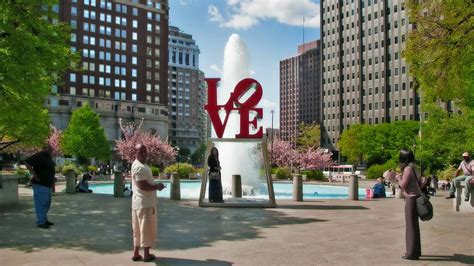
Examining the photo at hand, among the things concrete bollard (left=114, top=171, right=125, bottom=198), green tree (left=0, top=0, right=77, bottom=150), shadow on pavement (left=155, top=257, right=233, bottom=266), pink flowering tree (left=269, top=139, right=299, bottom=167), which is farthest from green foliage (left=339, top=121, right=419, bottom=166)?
shadow on pavement (left=155, top=257, right=233, bottom=266)

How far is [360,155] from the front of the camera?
328 ft

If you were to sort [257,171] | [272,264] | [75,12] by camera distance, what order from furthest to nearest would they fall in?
1. [75,12]
2. [257,171]
3. [272,264]

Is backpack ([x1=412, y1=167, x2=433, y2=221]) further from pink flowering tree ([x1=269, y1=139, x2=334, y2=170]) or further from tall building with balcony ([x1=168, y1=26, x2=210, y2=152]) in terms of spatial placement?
tall building with balcony ([x1=168, y1=26, x2=210, y2=152])

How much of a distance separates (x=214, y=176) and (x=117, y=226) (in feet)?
→ 18.4

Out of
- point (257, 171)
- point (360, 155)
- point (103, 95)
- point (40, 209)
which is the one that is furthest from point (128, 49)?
point (40, 209)

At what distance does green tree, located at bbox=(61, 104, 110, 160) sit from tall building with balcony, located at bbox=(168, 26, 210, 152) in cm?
9543

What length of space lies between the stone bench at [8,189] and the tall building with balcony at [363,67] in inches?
4058

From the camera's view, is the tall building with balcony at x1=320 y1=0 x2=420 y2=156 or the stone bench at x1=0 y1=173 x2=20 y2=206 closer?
the stone bench at x1=0 y1=173 x2=20 y2=206

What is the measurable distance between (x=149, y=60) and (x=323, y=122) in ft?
182

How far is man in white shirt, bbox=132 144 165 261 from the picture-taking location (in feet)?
24.9

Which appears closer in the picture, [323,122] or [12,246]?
[12,246]

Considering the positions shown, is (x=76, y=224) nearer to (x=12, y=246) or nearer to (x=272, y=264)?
(x=12, y=246)

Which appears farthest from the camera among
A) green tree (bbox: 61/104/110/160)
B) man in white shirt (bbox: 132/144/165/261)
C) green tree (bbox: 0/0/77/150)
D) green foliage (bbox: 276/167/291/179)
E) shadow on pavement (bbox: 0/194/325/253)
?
green tree (bbox: 61/104/110/160)

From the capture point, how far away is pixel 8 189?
1639cm
